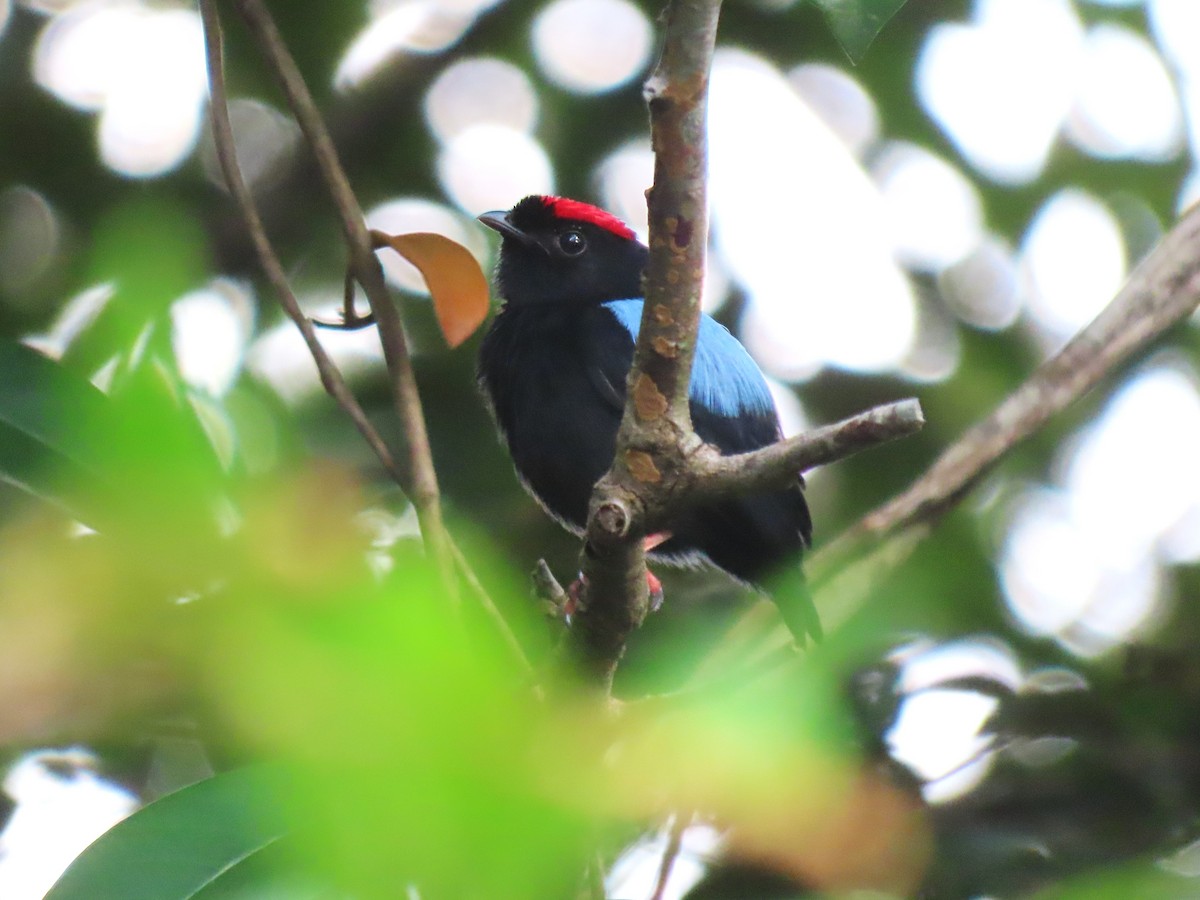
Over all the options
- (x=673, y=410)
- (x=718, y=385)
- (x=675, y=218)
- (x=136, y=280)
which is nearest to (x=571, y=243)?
(x=718, y=385)

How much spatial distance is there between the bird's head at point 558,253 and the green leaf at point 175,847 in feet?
8.10

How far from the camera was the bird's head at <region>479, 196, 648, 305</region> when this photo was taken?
13.6 ft

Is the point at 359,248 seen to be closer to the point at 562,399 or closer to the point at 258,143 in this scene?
the point at 562,399

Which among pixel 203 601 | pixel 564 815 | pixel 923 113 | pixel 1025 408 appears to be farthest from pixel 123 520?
pixel 923 113

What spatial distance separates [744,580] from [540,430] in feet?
2.23

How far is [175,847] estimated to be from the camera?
179 cm

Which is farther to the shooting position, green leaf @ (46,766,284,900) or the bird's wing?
the bird's wing

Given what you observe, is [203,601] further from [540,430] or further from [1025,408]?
[540,430]

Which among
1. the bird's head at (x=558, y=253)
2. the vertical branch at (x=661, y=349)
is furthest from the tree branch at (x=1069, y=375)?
the bird's head at (x=558, y=253)

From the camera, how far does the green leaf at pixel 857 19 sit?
1.80 metres

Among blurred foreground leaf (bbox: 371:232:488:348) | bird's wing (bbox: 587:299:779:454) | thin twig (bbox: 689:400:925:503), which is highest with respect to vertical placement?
bird's wing (bbox: 587:299:779:454)

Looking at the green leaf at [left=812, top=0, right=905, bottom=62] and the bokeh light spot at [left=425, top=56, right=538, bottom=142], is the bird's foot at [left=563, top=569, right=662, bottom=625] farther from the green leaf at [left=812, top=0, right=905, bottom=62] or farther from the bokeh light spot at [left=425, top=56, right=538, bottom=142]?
the bokeh light spot at [left=425, top=56, right=538, bottom=142]

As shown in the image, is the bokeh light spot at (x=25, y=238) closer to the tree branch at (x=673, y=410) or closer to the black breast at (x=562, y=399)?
the black breast at (x=562, y=399)

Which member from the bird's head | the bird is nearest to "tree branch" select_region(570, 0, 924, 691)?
the bird
